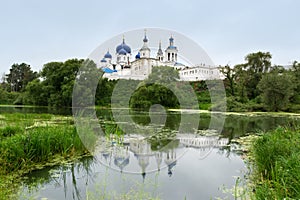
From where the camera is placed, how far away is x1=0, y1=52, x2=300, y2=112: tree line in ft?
88.5

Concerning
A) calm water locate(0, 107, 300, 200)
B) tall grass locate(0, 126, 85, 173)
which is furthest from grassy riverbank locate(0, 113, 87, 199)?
calm water locate(0, 107, 300, 200)

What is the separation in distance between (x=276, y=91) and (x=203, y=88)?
13.2 metres

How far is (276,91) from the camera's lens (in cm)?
2719

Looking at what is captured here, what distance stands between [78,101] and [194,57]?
21.4 meters

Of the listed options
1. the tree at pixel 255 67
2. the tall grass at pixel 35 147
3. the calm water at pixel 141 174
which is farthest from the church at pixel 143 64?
the tree at pixel 255 67

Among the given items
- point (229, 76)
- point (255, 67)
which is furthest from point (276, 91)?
point (255, 67)

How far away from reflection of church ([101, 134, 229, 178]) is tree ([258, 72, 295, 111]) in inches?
849

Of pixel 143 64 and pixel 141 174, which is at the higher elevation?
pixel 143 64

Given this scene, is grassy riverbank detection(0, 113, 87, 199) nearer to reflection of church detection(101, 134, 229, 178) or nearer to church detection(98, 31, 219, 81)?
reflection of church detection(101, 134, 229, 178)

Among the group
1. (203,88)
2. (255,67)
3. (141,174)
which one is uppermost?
(255,67)

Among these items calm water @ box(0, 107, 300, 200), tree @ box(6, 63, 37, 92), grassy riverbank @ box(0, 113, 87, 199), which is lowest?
calm water @ box(0, 107, 300, 200)

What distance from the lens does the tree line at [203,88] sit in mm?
26984

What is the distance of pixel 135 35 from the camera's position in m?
7.52

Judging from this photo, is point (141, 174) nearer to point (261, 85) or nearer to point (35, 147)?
point (35, 147)
